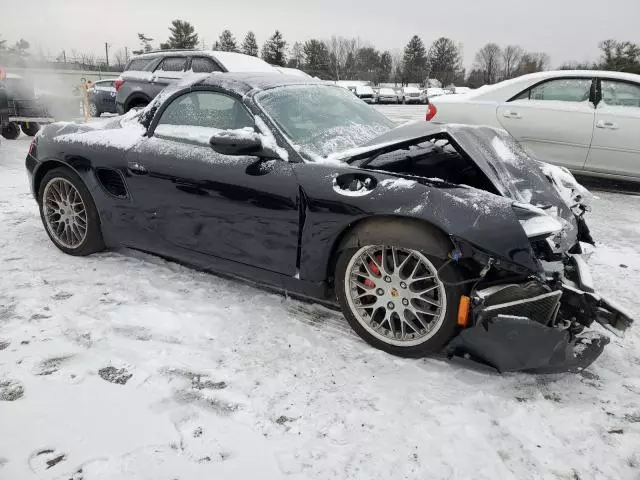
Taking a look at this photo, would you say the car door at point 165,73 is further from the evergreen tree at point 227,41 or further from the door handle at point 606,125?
the evergreen tree at point 227,41

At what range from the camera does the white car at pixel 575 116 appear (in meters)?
5.43

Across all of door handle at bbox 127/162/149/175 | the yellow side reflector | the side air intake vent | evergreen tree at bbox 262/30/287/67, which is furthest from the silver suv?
evergreen tree at bbox 262/30/287/67

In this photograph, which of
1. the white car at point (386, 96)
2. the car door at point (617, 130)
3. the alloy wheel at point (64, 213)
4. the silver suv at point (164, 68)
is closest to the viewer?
the alloy wheel at point (64, 213)

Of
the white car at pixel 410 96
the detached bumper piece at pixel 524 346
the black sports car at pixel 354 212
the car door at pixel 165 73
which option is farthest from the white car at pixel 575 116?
the white car at pixel 410 96

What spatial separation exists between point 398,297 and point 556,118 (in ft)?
14.4

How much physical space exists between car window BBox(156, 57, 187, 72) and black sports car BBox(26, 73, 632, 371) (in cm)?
567

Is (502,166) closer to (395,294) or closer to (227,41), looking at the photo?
(395,294)

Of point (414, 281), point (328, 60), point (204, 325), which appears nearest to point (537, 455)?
point (414, 281)

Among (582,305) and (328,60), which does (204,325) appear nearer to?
(582,305)

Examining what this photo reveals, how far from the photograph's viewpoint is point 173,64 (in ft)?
29.2

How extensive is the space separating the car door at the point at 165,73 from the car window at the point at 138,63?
38 cm

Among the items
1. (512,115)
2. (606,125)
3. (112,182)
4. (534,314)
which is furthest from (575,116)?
(112,182)

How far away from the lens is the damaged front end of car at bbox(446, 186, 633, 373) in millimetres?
2111

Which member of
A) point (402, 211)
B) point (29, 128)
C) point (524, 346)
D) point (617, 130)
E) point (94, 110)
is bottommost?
point (524, 346)
